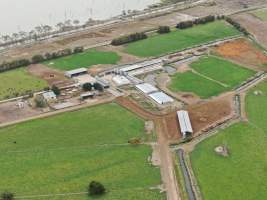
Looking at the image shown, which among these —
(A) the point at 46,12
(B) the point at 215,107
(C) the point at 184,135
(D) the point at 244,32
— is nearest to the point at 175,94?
(B) the point at 215,107

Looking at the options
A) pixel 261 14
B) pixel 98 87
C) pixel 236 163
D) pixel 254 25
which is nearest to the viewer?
pixel 236 163

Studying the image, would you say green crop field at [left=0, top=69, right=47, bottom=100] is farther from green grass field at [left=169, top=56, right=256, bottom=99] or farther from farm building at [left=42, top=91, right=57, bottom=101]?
green grass field at [left=169, top=56, right=256, bottom=99]

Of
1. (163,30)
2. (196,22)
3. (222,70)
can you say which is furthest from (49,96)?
(196,22)

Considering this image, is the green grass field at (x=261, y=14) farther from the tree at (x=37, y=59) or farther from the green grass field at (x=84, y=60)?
the tree at (x=37, y=59)

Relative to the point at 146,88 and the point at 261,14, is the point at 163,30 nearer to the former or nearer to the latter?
the point at 261,14

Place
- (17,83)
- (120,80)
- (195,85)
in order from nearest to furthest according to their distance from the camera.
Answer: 1. (195,85)
2. (120,80)
3. (17,83)

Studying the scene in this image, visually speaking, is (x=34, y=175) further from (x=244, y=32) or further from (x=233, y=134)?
(x=244, y=32)

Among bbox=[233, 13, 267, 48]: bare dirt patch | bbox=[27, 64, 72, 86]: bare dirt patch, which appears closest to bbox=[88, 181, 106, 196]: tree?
bbox=[27, 64, 72, 86]: bare dirt patch
